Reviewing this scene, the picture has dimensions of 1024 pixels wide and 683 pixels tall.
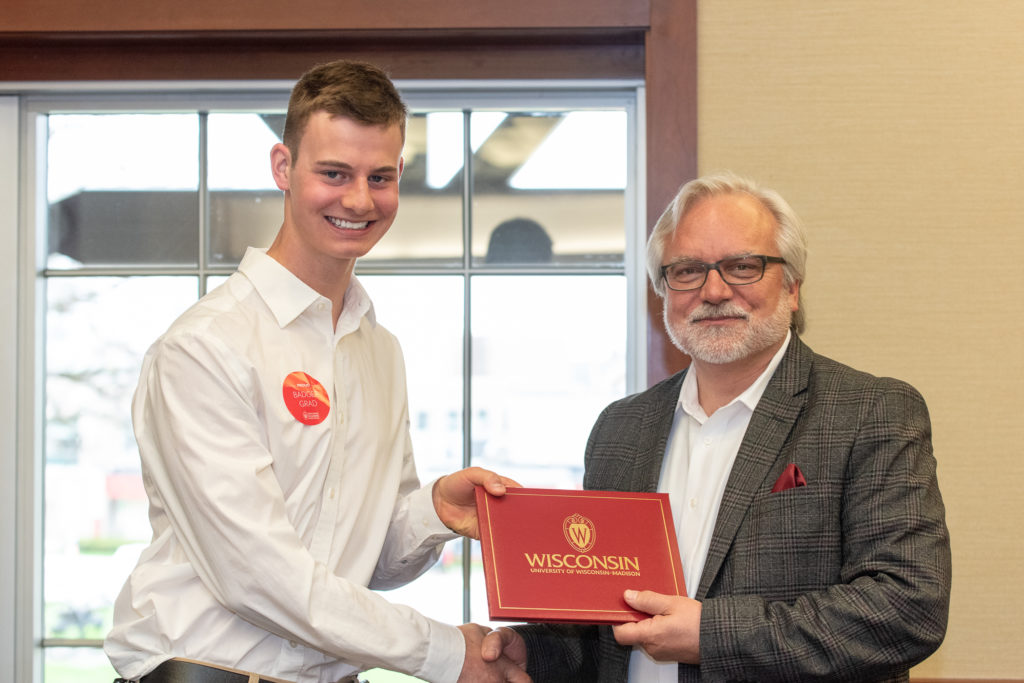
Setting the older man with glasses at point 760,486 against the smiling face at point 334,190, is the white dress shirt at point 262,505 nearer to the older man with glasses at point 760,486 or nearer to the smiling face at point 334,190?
the smiling face at point 334,190

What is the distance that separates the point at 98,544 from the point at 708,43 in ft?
6.44

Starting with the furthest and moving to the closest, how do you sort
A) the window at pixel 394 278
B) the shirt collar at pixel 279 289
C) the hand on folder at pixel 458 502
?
the window at pixel 394 278 → the hand on folder at pixel 458 502 → the shirt collar at pixel 279 289

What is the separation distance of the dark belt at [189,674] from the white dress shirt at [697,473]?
0.70 metres

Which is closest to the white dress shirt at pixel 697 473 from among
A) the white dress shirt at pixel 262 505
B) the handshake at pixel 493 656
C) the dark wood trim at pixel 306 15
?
the handshake at pixel 493 656

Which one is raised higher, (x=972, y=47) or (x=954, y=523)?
(x=972, y=47)

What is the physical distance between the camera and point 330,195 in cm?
180

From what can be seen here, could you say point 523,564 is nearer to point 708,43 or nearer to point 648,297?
point 648,297

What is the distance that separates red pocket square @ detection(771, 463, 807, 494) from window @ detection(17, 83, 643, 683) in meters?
0.88

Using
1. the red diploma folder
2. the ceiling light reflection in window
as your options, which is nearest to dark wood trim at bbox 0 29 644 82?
the ceiling light reflection in window

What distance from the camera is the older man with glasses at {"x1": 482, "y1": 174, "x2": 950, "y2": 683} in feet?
5.24

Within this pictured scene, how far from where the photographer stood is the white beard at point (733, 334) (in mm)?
1856

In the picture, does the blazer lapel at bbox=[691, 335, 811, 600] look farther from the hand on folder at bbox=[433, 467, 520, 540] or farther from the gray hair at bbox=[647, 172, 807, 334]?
the hand on folder at bbox=[433, 467, 520, 540]

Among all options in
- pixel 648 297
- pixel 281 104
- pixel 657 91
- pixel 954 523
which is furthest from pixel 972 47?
pixel 281 104

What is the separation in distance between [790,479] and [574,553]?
1.25 ft
